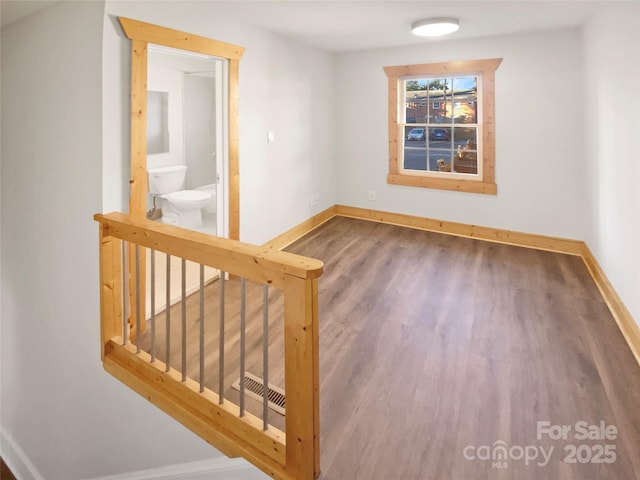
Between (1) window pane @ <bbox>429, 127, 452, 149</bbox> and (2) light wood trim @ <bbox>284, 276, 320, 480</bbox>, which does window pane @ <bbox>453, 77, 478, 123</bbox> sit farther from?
(2) light wood trim @ <bbox>284, 276, 320, 480</bbox>

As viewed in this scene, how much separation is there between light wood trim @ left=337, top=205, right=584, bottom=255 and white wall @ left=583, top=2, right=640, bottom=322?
511 mm

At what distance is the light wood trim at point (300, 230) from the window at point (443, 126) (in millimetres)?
979

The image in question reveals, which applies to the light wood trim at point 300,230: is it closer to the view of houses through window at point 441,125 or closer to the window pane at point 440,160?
the view of houses through window at point 441,125

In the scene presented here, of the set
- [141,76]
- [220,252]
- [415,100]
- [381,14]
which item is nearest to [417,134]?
[415,100]

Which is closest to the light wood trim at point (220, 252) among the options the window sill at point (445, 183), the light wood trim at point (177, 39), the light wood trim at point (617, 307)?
the light wood trim at point (177, 39)

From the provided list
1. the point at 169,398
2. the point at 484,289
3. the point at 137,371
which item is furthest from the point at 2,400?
the point at 484,289

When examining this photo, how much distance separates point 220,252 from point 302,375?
2.14ft

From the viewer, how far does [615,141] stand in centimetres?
290

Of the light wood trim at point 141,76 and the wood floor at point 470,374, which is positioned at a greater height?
the light wood trim at point 141,76

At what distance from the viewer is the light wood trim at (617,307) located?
245cm

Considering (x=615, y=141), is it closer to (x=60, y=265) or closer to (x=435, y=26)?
(x=435, y=26)

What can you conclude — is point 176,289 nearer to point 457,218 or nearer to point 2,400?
point 2,400

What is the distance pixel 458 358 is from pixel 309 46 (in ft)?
12.8

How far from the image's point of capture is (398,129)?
16.7 feet
